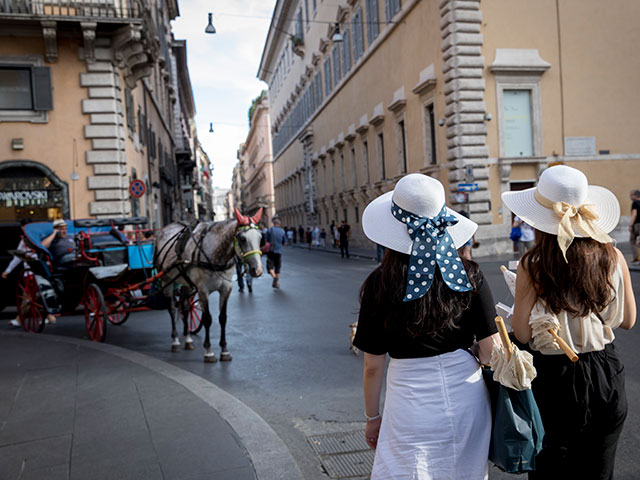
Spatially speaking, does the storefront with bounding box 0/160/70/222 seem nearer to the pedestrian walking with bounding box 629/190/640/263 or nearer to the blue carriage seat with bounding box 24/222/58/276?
the blue carriage seat with bounding box 24/222/58/276

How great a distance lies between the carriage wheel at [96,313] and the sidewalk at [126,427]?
1.47 meters

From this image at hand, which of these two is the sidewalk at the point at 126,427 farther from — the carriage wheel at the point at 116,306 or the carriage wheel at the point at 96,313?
the carriage wheel at the point at 116,306

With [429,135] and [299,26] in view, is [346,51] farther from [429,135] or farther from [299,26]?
[299,26]

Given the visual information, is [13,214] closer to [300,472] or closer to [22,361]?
[22,361]

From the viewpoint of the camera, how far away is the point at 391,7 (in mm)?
27203

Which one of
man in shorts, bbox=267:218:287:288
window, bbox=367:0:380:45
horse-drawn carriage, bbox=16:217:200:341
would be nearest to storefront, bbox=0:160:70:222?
man in shorts, bbox=267:218:287:288

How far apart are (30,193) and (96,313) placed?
34.8 feet

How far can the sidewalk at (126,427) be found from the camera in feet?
13.0

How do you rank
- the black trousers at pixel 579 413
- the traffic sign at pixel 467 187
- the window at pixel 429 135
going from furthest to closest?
the window at pixel 429 135 → the traffic sign at pixel 467 187 → the black trousers at pixel 579 413

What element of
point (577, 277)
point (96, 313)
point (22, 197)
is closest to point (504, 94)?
point (22, 197)

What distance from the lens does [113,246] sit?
9.86 meters

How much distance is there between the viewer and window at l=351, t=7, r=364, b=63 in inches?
1278

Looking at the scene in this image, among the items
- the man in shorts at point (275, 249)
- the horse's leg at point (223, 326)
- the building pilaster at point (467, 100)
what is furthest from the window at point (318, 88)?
the horse's leg at point (223, 326)

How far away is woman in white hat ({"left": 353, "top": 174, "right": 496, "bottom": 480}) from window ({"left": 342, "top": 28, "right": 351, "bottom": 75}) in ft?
113
